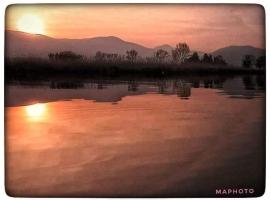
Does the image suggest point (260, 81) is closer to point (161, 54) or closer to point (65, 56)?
point (161, 54)

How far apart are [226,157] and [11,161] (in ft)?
2.70

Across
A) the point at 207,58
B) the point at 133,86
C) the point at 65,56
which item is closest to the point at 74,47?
the point at 65,56

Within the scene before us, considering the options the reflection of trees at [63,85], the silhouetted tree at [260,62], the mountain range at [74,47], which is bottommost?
the reflection of trees at [63,85]

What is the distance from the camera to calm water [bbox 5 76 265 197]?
1.67 m

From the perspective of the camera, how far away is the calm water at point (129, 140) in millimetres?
1666

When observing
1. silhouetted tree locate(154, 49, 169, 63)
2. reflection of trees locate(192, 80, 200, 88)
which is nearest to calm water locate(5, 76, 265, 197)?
reflection of trees locate(192, 80, 200, 88)

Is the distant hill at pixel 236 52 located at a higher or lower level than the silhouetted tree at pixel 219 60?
higher

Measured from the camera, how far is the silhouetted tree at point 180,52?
1.68 m

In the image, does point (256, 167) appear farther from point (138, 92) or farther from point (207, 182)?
point (138, 92)

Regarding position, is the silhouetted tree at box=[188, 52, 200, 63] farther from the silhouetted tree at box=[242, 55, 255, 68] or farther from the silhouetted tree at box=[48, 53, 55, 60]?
the silhouetted tree at box=[48, 53, 55, 60]

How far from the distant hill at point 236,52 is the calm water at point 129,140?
0.08m

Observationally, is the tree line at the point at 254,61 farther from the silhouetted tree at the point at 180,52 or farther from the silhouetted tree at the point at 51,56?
the silhouetted tree at the point at 51,56

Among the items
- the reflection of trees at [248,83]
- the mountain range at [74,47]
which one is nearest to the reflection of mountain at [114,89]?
the reflection of trees at [248,83]

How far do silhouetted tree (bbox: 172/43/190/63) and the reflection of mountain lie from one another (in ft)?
Answer: 0.27
